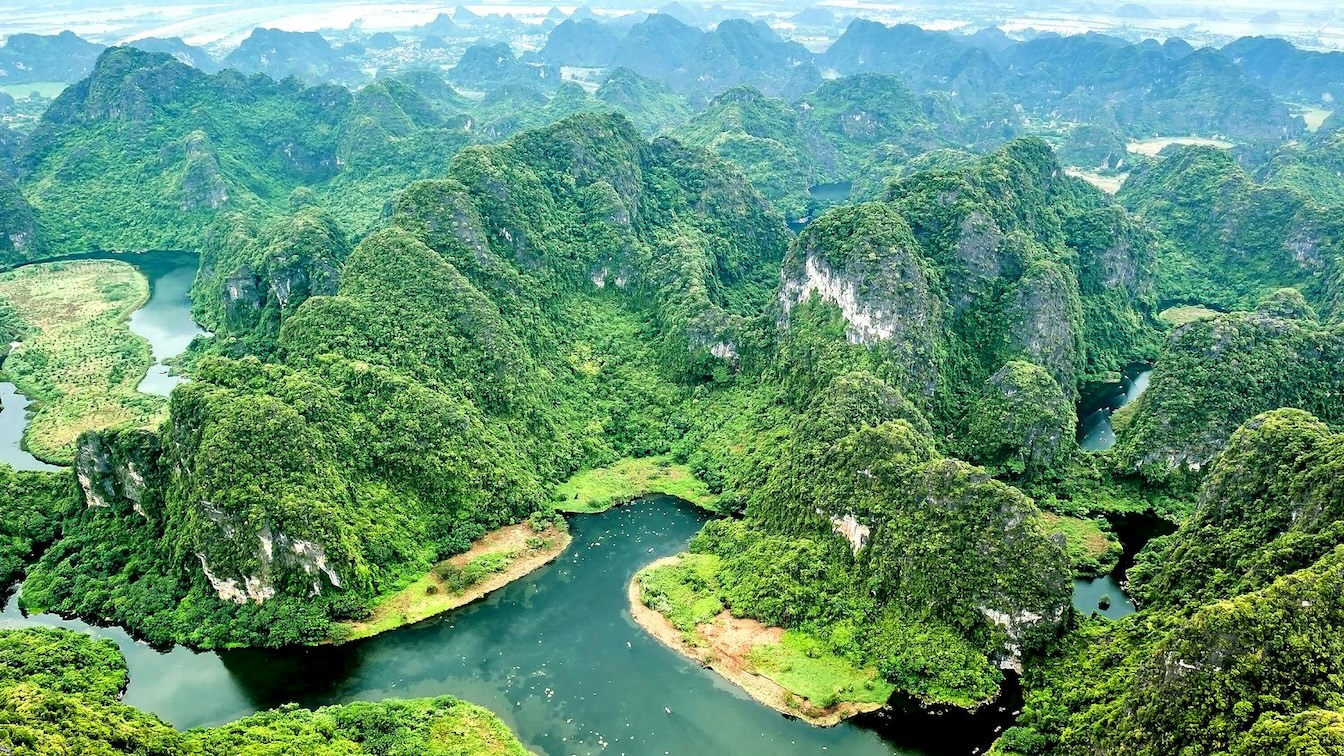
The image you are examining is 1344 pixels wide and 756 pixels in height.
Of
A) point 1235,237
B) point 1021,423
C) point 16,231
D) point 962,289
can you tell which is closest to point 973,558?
point 1021,423

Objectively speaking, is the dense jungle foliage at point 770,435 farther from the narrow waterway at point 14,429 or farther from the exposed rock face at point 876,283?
the narrow waterway at point 14,429

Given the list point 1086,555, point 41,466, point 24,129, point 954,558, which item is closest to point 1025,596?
point 954,558

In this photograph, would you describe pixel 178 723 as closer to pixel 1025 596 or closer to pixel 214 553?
pixel 214 553

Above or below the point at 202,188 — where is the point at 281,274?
above

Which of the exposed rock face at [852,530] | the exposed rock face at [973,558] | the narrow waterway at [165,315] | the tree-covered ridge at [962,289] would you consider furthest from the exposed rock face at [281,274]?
the exposed rock face at [973,558]

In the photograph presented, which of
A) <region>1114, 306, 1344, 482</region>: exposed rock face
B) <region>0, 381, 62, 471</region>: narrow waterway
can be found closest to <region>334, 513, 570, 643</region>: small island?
<region>0, 381, 62, 471</region>: narrow waterway

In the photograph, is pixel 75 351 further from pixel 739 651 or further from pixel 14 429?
pixel 739 651

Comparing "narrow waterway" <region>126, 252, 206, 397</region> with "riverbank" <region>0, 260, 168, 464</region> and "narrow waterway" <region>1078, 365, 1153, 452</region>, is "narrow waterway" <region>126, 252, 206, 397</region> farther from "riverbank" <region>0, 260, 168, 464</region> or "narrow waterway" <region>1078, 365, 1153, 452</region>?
"narrow waterway" <region>1078, 365, 1153, 452</region>
